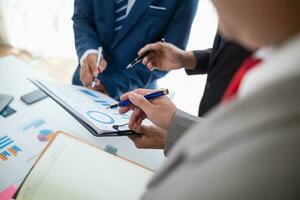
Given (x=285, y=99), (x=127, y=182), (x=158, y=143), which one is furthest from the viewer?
(x=158, y=143)

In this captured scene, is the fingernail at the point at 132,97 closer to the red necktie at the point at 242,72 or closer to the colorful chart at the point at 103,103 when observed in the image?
the colorful chart at the point at 103,103

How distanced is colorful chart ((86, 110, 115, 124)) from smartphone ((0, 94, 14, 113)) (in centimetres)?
30

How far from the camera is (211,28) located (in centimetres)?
170

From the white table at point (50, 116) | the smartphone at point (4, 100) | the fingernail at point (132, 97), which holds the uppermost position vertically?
the fingernail at point (132, 97)

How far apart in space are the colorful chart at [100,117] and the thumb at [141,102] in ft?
0.29

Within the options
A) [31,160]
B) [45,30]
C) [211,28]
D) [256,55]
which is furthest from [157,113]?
[45,30]

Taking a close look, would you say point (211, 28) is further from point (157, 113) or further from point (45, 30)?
point (45, 30)

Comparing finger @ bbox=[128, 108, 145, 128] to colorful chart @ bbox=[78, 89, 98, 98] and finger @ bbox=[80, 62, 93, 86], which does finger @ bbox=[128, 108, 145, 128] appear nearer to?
colorful chart @ bbox=[78, 89, 98, 98]

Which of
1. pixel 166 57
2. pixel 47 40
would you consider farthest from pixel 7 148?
pixel 47 40

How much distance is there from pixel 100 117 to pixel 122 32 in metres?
0.46

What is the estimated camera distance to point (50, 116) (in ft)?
2.88

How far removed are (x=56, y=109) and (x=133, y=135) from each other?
0.92 feet

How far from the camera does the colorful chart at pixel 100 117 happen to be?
0.74 meters

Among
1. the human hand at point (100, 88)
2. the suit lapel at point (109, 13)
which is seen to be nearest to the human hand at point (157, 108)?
the human hand at point (100, 88)
